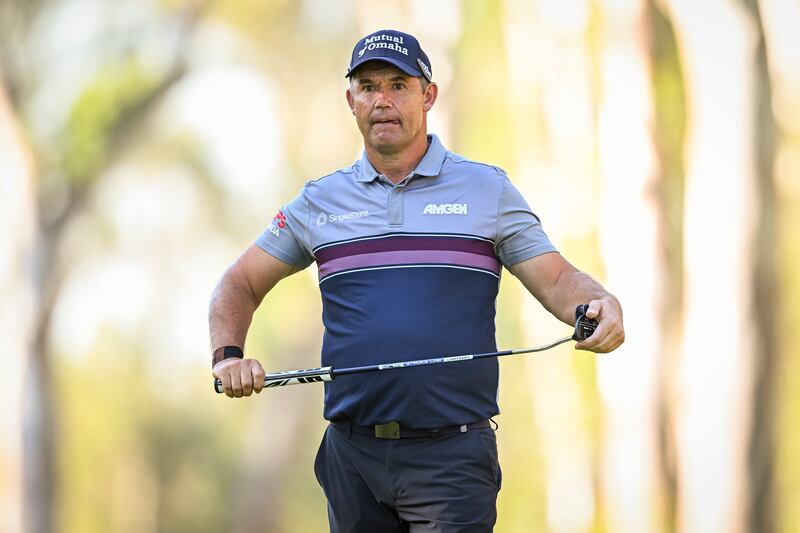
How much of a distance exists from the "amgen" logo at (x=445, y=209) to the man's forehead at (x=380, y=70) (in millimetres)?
320

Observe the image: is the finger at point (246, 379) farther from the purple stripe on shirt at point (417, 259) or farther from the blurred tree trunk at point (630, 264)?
the blurred tree trunk at point (630, 264)

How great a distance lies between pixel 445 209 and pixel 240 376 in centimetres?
59

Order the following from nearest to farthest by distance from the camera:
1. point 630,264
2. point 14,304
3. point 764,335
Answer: point 764,335
point 630,264
point 14,304

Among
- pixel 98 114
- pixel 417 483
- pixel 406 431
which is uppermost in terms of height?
pixel 98 114

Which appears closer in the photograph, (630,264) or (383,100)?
(383,100)

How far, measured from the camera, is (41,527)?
4.63m

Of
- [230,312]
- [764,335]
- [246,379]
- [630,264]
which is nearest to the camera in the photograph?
[246,379]

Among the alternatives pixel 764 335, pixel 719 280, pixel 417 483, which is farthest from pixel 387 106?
pixel 764 335

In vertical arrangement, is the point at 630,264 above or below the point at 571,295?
above

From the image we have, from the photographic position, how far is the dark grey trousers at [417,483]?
246 centimetres

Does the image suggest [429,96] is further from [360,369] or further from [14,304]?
[14,304]

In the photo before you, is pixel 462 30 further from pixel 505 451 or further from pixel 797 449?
pixel 797 449

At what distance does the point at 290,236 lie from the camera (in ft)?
9.10

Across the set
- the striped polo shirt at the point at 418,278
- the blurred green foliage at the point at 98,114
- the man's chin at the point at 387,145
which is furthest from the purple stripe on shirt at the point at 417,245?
→ the blurred green foliage at the point at 98,114
